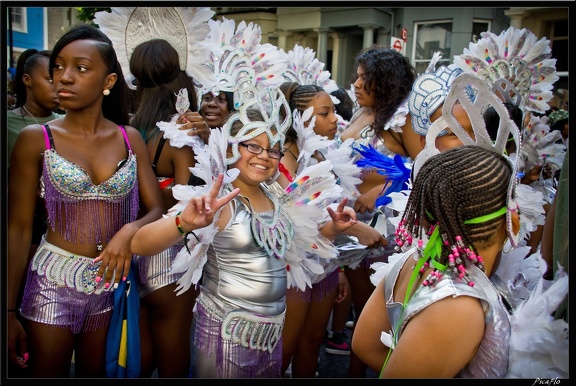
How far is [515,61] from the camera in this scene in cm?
342

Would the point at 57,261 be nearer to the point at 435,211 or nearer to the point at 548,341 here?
the point at 435,211

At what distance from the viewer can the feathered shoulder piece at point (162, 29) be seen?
281cm

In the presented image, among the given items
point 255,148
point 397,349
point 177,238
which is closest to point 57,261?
point 177,238

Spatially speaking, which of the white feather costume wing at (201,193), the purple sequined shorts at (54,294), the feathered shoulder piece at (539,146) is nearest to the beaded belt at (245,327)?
the white feather costume wing at (201,193)

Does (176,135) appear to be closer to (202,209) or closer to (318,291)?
(202,209)

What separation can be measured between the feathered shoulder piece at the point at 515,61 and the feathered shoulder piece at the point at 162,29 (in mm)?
1778

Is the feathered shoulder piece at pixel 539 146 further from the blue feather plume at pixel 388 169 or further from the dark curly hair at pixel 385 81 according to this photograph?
the blue feather plume at pixel 388 169

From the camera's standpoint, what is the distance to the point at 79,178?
2076mm

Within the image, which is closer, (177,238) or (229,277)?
(177,238)

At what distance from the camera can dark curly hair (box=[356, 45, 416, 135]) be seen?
11.2 feet

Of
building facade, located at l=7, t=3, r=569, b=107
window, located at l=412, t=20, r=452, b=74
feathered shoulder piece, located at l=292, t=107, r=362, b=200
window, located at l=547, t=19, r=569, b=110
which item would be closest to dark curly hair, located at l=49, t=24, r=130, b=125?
feathered shoulder piece, located at l=292, t=107, r=362, b=200

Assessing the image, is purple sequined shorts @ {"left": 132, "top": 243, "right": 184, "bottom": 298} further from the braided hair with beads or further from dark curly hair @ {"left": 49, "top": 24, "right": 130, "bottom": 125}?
the braided hair with beads

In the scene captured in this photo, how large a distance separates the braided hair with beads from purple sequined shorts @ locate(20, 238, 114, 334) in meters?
1.47

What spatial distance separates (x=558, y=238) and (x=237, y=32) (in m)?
2.48
